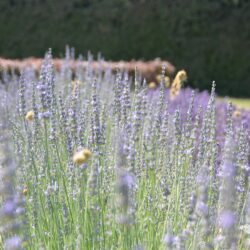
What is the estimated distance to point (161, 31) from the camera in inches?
577

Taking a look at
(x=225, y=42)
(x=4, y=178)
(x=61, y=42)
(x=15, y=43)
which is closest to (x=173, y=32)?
(x=225, y=42)

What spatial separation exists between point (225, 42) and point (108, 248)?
1223 centimetres

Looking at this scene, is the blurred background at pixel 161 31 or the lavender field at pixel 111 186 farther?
the blurred background at pixel 161 31

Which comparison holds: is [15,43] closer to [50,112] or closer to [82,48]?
[82,48]

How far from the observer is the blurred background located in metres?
14.4

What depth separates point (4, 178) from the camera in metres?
1.98

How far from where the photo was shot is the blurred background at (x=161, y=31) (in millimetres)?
14422

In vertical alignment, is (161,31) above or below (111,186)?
below

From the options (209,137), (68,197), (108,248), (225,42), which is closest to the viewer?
(108,248)

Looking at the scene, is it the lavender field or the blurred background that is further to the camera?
the blurred background

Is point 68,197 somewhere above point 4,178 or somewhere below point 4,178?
below

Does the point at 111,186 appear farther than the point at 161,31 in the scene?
No

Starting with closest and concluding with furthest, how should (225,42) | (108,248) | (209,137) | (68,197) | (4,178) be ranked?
(4,178)
(108,248)
(68,197)
(209,137)
(225,42)

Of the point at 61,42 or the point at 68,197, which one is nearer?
the point at 68,197
